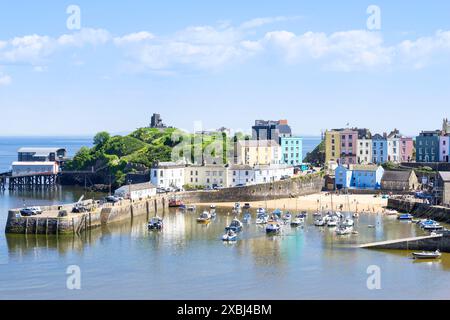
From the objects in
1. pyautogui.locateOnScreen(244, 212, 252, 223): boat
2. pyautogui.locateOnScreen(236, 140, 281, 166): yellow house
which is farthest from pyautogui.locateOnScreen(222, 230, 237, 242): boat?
pyautogui.locateOnScreen(236, 140, 281, 166): yellow house

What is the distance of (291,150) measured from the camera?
82812 mm

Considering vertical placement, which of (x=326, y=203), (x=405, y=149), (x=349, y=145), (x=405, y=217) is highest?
(x=349, y=145)

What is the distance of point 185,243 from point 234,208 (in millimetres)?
16553

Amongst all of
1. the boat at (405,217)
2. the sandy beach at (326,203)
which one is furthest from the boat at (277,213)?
the boat at (405,217)

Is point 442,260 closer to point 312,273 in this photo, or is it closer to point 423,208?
point 312,273

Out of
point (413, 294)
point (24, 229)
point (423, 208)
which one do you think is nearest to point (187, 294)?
point (413, 294)

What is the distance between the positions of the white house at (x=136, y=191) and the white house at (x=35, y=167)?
77.7 feet

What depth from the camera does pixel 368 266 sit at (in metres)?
32.7

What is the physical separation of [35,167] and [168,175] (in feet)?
72.8

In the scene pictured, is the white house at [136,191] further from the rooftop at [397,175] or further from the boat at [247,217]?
the rooftop at [397,175]

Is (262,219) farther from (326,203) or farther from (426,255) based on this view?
(426,255)

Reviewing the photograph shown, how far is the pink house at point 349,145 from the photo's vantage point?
7838 cm

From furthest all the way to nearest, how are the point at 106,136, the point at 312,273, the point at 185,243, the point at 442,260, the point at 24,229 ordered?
the point at 106,136 < the point at 24,229 < the point at 185,243 < the point at 442,260 < the point at 312,273

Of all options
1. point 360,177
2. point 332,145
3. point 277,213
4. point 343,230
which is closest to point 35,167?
Answer: point 332,145
